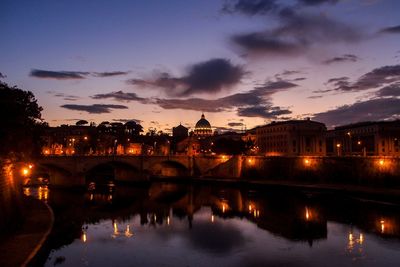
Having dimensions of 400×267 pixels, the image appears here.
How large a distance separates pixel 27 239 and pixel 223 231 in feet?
58.8

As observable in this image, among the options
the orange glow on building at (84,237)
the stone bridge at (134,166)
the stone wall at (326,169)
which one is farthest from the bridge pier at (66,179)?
the orange glow on building at (84,237)

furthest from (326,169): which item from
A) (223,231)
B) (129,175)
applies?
(223,231)

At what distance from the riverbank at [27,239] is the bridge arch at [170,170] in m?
53.8

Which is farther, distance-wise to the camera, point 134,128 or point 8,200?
point 134,128

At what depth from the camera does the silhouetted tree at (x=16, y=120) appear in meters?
31.1

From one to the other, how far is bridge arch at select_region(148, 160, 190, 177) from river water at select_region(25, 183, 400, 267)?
1163 inches

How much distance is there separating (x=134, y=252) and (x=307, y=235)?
14.6 metres

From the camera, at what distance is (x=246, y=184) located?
79.9 metres

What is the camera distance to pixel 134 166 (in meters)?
84.1

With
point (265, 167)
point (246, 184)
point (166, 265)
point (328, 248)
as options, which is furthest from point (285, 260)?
point (265, 167)

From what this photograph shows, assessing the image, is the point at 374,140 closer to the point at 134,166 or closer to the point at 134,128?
the point at 134,166

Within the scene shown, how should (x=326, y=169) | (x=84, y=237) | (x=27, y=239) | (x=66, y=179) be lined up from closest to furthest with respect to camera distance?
(x=27, y=239), (x=84, y=237), (x=66, y=179), (x=326, y=169)

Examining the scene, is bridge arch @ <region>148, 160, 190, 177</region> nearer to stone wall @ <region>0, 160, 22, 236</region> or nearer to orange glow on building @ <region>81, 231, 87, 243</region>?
orange glow on building @ <region>81, 231, 87, 243</region>

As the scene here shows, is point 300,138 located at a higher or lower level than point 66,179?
higher
